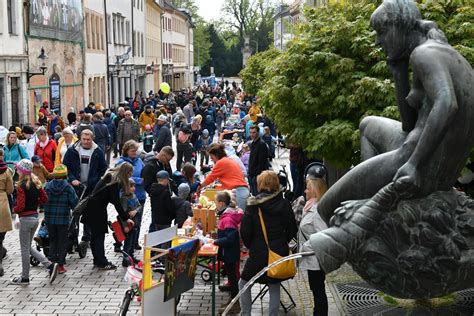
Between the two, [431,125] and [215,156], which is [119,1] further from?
[431,125]

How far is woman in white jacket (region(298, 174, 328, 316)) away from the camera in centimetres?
866

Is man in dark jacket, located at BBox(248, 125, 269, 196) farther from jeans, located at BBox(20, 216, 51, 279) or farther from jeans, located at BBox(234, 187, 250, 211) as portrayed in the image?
jeans, located at BBox(20, 216, 51, 279)

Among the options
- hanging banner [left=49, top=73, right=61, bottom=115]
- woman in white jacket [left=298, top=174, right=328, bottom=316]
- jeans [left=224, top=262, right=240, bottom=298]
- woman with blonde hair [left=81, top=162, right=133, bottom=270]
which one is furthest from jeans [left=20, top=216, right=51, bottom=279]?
hanging banner [left=49, top=73, right=61, bottom=115]

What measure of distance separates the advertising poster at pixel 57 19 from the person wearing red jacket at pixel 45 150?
55.6 ft

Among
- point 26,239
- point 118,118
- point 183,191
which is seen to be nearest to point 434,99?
point 26,239

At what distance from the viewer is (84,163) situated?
14.0 meters

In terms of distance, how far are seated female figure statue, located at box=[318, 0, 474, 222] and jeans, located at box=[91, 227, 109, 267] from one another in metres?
7.24

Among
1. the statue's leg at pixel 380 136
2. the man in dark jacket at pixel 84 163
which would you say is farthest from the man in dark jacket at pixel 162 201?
the statue's leg at pixel 380 136

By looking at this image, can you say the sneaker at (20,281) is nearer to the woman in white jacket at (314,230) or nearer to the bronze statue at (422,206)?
the woman in white jacket at (314,230)

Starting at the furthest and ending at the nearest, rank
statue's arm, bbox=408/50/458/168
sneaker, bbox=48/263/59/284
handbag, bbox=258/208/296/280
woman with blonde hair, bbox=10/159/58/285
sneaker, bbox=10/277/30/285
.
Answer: sneaker, bbox=48/263/59/284 → sneaker, bbox=10/277/30/285 → woman with blonde hair, bbox=10/159/58/285 → handbag, bbox=258/208/296/280 → statue's arm, bbox=408/50/458/168

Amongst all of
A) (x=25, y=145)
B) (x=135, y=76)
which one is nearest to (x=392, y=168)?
(x=25, y=145)

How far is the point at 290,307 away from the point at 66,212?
358 cm

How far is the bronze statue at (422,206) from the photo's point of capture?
17.1 feet

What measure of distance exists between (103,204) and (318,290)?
452 centimetres
